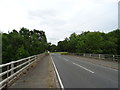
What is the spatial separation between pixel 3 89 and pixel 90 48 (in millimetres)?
60819

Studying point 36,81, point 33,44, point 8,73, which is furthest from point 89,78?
point 33,44

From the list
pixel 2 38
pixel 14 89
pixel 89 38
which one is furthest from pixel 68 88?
pixel 89 38

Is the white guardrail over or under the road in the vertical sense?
over

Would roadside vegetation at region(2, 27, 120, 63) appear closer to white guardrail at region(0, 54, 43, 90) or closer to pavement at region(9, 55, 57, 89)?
pavement at region(9, 55, 57, 89)

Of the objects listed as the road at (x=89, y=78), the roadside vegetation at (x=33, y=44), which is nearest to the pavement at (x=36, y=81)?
the road at (x=89, y=78)

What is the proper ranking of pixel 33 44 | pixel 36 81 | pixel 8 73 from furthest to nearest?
pixel 33 44, pixel 36 81, pixel 8 73

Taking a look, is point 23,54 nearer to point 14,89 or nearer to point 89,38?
point 14,89

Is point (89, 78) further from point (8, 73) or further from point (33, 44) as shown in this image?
point (33, 44)

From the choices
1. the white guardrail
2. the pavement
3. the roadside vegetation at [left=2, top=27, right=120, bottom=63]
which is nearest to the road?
the pavement

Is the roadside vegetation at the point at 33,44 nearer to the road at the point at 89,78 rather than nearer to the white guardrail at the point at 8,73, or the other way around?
the road at the point at 89,78

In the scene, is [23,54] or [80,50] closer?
[23,54]

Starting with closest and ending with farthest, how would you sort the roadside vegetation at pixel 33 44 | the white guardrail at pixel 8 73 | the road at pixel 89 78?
the white guardrail at pixel 8 73 < the road at pixel 89 78 < the roadside vegetation at pixel 33 44

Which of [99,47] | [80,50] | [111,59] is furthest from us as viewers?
[80,50]

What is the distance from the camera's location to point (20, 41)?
1795 inches
